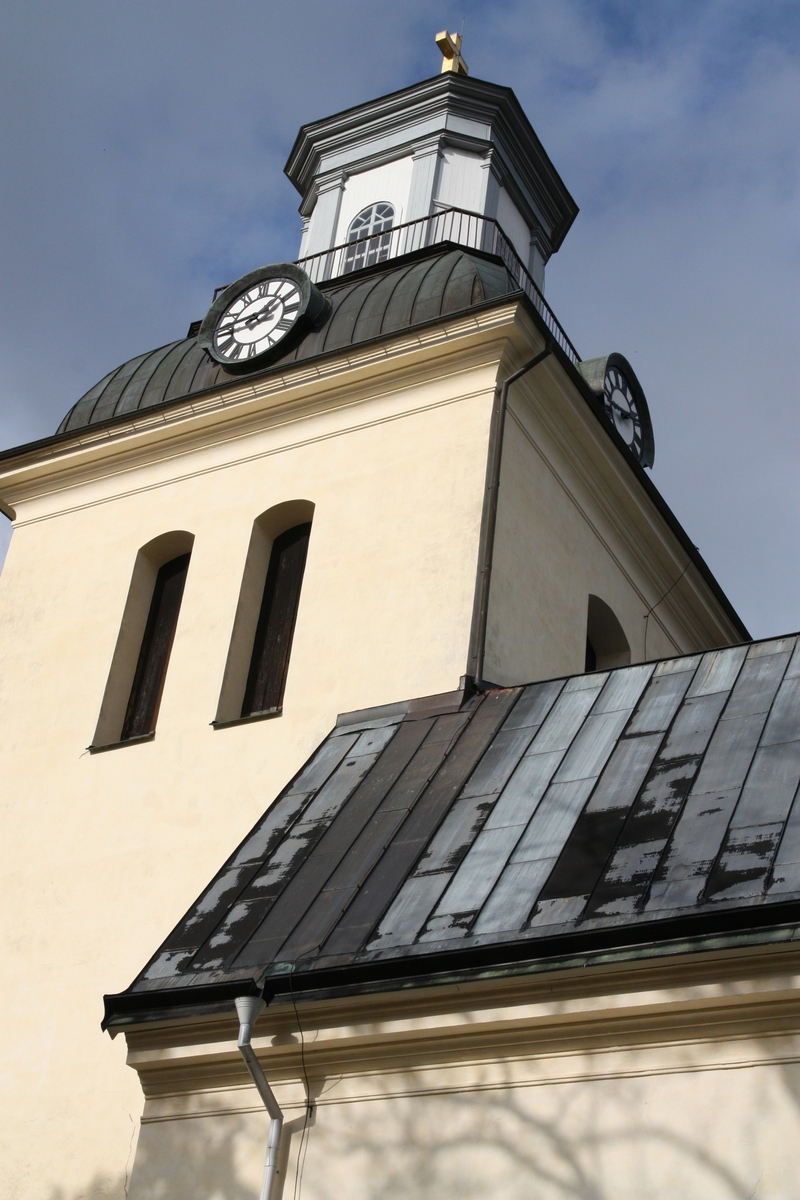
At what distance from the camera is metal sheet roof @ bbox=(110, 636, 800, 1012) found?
8.33 m

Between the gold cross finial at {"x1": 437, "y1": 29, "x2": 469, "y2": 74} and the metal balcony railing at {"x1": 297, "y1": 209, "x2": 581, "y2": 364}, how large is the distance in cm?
352

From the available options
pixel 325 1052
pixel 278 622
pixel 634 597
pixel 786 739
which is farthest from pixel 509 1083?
pixel 634 597

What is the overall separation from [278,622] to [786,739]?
583 cm

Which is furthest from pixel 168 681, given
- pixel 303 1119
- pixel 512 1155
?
pixel 512 1155

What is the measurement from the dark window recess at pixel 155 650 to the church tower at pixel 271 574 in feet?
0.08

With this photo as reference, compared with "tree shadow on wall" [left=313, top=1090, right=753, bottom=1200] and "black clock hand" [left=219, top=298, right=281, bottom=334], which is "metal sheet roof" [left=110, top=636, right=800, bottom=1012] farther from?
"black clock hand" [left=219, top=298, right=281, bottom=334]

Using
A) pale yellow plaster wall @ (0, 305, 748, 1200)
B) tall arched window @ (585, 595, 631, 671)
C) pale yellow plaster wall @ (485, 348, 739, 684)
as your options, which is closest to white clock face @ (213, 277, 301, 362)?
pale yellow plaster wall @ (0, 305, 748, 1200)

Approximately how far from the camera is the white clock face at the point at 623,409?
16.1m

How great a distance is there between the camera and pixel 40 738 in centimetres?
A: 1408

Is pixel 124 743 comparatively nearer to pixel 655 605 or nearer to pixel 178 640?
pixel 178 640

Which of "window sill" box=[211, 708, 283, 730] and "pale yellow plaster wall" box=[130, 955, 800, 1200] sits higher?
"window sill" box=[211, 708, 283, 730]

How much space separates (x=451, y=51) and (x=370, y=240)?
14.0ft

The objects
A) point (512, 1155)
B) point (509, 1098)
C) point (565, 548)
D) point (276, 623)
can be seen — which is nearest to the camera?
point (512, 1155)

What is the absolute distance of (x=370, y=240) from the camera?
17.6 metres
